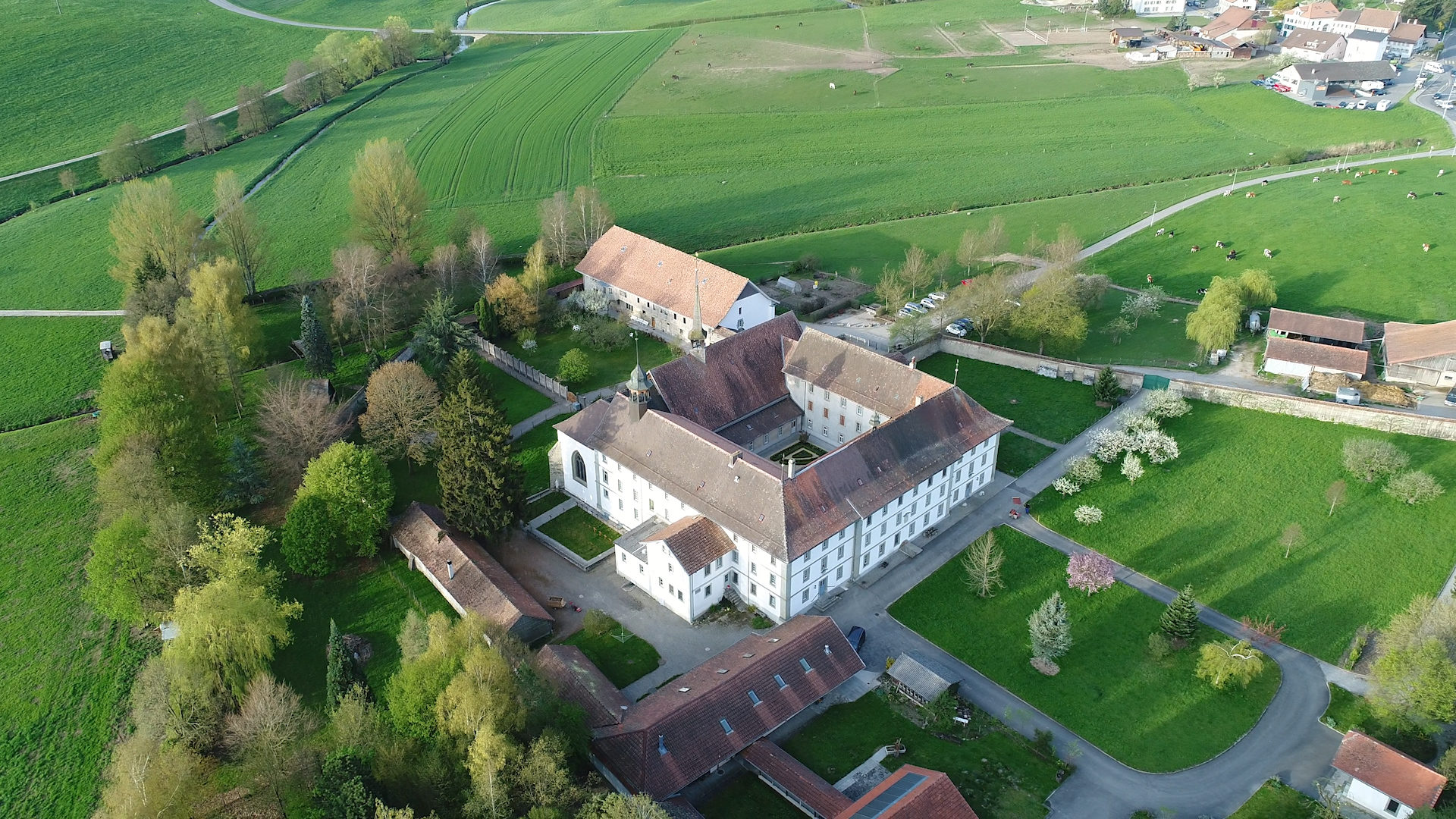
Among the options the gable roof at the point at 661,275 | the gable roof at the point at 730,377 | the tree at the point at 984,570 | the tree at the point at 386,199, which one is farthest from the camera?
the tree at the point at 386,199

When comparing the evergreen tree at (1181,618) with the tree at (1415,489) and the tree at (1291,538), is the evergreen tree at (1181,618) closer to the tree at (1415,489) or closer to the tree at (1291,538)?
the tree at (1291,538)

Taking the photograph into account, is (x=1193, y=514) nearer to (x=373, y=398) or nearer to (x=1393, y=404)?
(x=1393, y=404)

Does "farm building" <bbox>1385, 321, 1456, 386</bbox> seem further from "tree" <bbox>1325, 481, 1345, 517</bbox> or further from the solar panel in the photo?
the solar panel

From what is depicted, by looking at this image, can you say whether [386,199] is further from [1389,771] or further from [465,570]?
[1389,771]

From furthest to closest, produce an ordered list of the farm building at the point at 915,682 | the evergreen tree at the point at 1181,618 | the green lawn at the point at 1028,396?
the green lawn at the point at 1028,396 < the evergreen tree at the point at 1181,618 < the farm building at the point at 915,682

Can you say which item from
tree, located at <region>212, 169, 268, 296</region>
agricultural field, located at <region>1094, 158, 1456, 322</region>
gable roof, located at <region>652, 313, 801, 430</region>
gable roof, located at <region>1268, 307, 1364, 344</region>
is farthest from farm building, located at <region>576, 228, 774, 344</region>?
gable roof, located at <region>1268, 307, 1364, 344</region>

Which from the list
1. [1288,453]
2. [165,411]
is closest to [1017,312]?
[1288,453]

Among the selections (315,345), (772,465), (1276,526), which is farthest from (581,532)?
(1276,526)

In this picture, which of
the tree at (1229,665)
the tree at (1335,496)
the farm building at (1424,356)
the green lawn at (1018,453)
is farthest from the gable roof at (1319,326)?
the tree at (1229,665)
